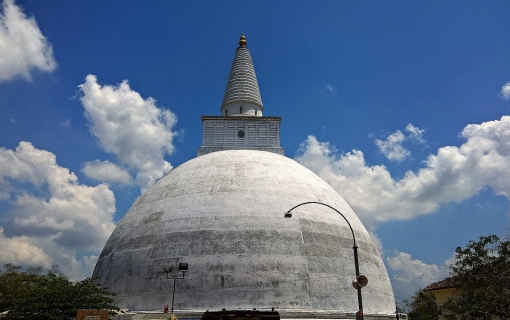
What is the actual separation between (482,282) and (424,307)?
13.1m

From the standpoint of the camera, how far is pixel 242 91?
34438 mm

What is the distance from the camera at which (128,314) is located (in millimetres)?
20172

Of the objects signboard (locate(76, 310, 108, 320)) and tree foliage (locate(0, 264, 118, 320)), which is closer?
signboard (locate(76, 310, 108, 320))

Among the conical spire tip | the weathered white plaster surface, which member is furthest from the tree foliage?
the conical spire tip

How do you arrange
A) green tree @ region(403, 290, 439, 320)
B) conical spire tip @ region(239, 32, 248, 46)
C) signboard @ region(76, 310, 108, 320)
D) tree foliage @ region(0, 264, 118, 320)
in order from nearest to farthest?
signboard @ region(76, 310, 108, 320), tree foliage @ region(0, 264, 118, 320), green tree @ region(403, 290, 439, 320), conical spire tip @ region(239, 32, 248, 46)

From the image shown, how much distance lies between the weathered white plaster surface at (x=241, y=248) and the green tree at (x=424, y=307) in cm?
602

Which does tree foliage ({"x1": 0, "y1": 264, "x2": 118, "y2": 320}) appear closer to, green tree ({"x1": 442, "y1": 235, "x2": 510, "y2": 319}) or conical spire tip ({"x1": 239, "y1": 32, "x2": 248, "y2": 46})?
green tree ({"x1": 442, "y1": 235, "x2": 510, "y2": 319})

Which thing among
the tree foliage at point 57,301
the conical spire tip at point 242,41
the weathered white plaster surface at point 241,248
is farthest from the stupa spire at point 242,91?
the tree foliage at point 57,301

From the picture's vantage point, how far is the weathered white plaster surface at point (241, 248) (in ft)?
64.3

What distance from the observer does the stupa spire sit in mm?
33938

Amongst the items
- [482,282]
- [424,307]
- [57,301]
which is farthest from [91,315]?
[424,307]

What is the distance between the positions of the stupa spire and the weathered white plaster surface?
9.74 m

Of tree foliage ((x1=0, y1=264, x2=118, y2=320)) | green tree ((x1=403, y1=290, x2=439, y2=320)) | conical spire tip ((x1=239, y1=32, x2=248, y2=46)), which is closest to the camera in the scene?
tree foliage ((x1=0, y1=264, x2=118, y2=320))

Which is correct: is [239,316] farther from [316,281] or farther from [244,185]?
[244,185]
